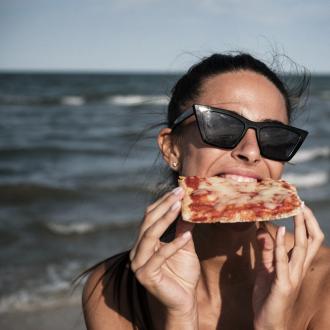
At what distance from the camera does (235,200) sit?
109 inches

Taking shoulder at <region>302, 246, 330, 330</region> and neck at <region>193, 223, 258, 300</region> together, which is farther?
neck at <region>193, 223, 258, 300</region>

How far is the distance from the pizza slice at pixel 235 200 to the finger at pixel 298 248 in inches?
2.8

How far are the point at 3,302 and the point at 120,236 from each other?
2.58 meters

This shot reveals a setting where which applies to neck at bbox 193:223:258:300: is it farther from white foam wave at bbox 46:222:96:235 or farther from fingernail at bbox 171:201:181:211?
white foam wave at bbox 46:222:96:235

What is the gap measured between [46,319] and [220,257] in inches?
124

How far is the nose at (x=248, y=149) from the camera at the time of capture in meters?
2.97

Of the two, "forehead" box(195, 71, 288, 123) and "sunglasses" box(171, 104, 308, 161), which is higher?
"forehead" box(195, 71, 288, 123)

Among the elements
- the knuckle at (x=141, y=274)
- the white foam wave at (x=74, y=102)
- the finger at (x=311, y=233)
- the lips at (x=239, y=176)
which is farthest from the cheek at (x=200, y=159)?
the white foam wave at (x=74, y=102)

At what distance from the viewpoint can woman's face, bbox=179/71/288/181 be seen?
9.79 ft

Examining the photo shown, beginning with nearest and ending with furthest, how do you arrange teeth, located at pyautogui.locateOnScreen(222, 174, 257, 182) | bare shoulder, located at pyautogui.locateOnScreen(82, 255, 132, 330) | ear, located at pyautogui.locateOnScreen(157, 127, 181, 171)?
1. teeth, located at pyautogui.locateOnScreen(222, 174, 257, 182)
2. bare shoulder, located at pyautogui.locateOnScreen(82, 255, 132, 330)
3. ear, located at pyautogui.locateOnScreen(157, 127, 181, 171)

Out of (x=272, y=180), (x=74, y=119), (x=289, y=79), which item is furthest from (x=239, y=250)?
(x=74, y=119)

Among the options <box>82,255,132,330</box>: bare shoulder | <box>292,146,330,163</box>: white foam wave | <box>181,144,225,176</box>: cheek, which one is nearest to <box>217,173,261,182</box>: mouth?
<box>181,144,225,176</box>: cheek

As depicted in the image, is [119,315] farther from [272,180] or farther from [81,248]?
[81,248]

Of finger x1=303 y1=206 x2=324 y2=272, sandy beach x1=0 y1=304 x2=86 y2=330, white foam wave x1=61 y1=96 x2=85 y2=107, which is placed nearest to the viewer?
finger x1=303 y1=206 x2=324 y2=272
